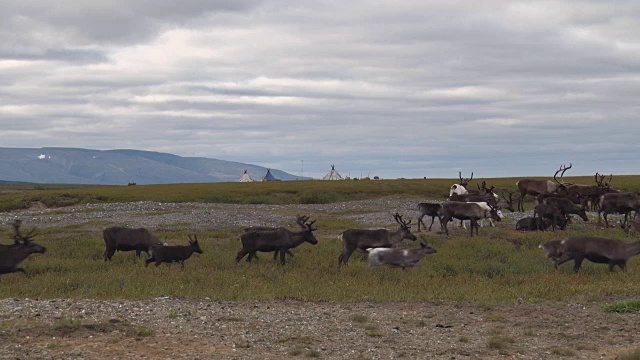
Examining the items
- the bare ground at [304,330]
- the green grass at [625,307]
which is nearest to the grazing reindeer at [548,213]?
the bare ground at [304,330]

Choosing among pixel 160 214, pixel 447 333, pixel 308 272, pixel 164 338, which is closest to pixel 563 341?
pixel 447 333

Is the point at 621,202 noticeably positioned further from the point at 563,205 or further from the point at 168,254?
the point at 168,254

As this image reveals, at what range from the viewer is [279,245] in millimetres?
23078

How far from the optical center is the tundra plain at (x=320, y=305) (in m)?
12.1

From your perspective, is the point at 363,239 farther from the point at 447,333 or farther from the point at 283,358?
the point at 283,358

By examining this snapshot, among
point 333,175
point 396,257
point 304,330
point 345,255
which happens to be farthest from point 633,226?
point 333,175

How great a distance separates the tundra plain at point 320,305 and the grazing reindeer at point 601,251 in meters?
0.39

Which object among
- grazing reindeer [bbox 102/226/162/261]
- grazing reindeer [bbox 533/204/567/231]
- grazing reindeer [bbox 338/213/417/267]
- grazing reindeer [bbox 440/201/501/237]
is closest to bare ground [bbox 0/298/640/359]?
grazing reindeer [bbox 338/213/417/267]

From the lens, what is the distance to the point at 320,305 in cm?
1580

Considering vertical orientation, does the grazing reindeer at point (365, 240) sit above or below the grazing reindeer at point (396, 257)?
above

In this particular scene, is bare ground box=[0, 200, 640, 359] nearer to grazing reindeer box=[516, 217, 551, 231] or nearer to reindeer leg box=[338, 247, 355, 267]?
reindeer leg box=[338, 247, 355, 267]

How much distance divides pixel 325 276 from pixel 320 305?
161 inches

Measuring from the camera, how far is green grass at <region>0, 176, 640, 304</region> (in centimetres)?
1697

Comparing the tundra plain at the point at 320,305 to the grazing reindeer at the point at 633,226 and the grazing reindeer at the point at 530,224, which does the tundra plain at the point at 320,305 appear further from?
the grazing reindeer at the point at 530,224
